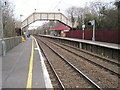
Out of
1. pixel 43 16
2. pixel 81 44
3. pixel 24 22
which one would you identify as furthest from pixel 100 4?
pixel 81 44

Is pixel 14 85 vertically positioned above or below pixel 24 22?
below

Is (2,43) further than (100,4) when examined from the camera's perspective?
No

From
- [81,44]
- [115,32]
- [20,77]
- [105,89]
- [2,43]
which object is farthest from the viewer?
[81,44]

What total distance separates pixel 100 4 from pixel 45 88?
4524 centimetres

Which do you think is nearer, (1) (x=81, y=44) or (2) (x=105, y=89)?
(2) (x=105, y=89)

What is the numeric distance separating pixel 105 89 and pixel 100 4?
145 feet

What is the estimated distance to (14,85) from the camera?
19.1ft

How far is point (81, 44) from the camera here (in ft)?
85.6

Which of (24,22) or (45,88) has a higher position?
(24,22)

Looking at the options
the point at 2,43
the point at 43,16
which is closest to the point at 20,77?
the point at 2,43

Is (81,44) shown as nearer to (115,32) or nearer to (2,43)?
(115,32)

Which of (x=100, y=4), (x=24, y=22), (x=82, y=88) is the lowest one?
(x=82, y=88)

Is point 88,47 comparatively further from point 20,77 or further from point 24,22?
point 24,22

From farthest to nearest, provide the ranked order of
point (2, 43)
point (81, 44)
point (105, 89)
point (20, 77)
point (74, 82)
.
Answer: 1. point (81, 44)
2. point (2, 43)
3. point (74, 82)
4. point (20, 77)
5. point (105, 89)
